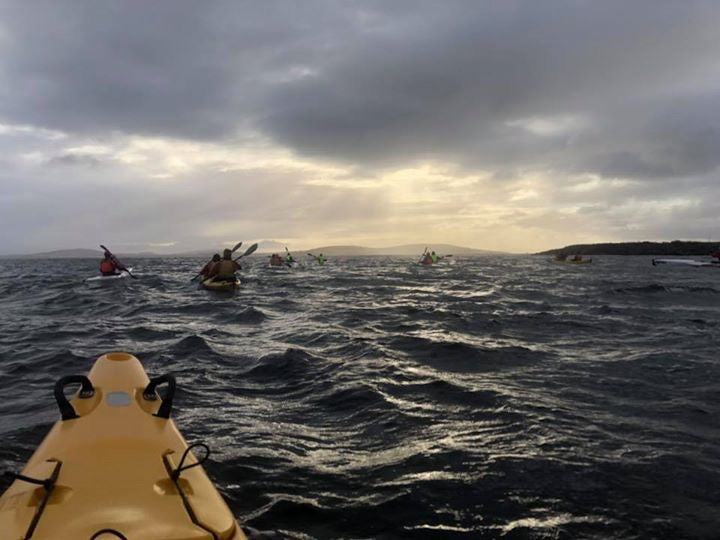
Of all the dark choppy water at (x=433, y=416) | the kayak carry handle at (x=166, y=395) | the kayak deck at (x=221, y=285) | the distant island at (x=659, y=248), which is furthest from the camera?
the distant island at (x=659, y=248)

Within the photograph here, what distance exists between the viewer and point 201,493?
3.07 m

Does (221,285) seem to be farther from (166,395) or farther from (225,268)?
(166,395)

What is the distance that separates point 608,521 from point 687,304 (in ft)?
64.6

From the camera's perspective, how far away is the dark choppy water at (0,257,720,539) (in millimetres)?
4270

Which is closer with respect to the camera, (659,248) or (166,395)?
(166,395)

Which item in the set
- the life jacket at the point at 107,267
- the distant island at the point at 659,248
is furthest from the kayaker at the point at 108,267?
the distant island at the point at 659,248

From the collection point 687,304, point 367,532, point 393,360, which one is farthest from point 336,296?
point 367,532

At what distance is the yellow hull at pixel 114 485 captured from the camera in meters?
2.55

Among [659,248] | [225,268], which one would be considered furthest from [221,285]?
[659,248]

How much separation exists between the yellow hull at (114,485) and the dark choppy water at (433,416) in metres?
1.17

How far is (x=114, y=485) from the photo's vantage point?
300cm

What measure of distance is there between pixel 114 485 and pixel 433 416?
4623 mm

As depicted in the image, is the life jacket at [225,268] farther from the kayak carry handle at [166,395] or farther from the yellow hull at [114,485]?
the yellow hull at [114,485]

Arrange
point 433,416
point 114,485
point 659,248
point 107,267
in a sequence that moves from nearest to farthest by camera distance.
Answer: point 114,485 → point 433,416 → point 107,267 → point 659,248
